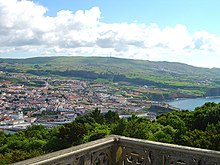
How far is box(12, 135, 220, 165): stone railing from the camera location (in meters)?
4.12

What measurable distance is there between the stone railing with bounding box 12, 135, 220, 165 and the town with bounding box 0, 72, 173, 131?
69.4 meters

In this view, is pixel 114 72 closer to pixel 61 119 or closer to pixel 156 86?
pixel 156 86

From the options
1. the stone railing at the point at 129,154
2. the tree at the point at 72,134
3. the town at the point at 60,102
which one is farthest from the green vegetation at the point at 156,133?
the town at the point at 60,102

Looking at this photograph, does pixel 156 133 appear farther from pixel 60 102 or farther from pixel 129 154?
pixel 60 102

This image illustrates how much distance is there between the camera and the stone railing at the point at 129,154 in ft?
13.5

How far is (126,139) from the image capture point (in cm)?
493

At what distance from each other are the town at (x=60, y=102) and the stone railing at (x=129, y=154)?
6937cm

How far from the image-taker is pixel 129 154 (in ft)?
16.1

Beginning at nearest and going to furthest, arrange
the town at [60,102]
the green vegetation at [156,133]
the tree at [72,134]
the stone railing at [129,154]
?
the stone railing at [129,154] → the green vegetation at [156,133] → the tree at [72,134] → the town at [60,102]

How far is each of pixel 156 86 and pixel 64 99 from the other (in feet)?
166

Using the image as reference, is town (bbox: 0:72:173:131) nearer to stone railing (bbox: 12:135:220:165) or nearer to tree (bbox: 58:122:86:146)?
tree (bbox: 58:122:86:146)

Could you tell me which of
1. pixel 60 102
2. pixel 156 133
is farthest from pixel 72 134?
pixel 60 102

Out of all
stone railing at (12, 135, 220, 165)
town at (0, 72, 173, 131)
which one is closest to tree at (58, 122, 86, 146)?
stone railing at (12, 135, 220, 165)

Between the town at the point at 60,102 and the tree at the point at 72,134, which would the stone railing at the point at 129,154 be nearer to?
the tree at the point at 72,134
